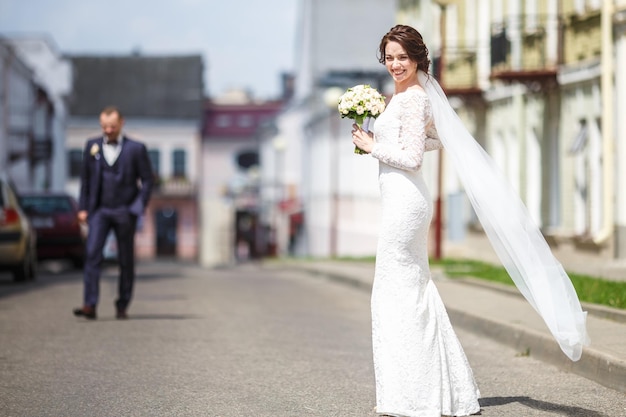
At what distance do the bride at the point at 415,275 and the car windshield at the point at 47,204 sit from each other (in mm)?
23115

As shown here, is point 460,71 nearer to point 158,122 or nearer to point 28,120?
point 28,120

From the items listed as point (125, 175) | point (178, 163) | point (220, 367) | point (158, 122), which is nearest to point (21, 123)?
point (178, 163)

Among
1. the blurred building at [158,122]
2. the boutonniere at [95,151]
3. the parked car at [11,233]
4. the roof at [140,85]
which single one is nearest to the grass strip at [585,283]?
the boutonniere at [95,151]

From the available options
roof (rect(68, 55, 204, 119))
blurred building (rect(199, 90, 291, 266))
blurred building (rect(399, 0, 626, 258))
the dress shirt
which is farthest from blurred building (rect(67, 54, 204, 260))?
the dress shirt

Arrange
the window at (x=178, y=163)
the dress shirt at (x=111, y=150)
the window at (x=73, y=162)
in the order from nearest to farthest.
→ 1. the dress shirt at (x=111, y=150)
2. the window at (x=73, y=162)
3. the window at (x=178, y=163)

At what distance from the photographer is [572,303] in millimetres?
7781

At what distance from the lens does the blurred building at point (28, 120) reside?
51.2 meters

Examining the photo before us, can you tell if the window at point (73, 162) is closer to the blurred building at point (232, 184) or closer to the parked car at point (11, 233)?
the blurred building at point (232, 184)

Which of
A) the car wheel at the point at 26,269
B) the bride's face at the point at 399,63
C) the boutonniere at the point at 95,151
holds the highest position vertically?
the bride's face at the point at 399,63

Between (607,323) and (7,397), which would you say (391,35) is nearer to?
(7,397)

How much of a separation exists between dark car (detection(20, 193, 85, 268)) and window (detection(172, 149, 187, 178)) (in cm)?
5404

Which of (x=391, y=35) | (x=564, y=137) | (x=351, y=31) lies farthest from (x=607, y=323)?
(x=351, y=31)

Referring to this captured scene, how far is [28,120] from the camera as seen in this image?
56.7 m

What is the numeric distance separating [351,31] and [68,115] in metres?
21.6
